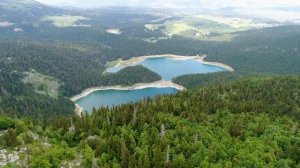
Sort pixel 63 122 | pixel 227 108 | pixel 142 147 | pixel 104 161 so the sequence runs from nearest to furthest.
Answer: pixel 104 161, pixel 142 147, pixel 63 122, pixel 227 108

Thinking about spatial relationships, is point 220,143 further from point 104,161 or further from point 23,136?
point 23,136

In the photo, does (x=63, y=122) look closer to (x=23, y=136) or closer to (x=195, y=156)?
(x=23, y=136)

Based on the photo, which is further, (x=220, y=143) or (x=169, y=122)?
(x=169, y=122)

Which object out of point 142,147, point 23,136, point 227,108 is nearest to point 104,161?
point 142,147

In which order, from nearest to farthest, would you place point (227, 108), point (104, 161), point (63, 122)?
point (104, 161), point (63, 122), point (227, 108)

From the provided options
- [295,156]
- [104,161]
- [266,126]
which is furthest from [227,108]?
[104,161]


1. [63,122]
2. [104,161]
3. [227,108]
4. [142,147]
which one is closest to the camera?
[104,161]
